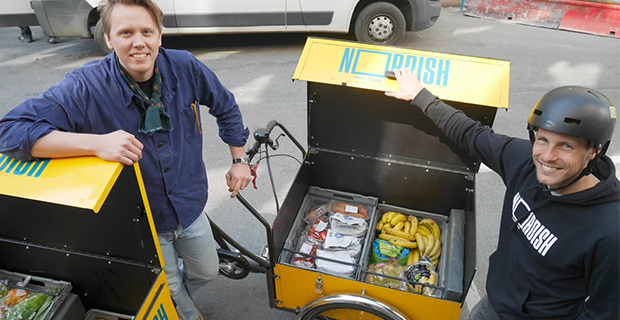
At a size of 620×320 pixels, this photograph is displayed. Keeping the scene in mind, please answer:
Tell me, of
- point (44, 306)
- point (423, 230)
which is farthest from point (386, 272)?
point (44, 306)

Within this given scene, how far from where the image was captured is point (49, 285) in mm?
2203

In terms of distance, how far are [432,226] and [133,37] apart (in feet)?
8.03

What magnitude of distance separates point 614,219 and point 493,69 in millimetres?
1188

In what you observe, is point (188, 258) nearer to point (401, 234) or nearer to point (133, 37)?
point (133, 37)

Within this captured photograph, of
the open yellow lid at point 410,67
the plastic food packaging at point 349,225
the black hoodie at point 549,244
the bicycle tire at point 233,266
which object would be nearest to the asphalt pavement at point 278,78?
the bicycle tire at point 233,266

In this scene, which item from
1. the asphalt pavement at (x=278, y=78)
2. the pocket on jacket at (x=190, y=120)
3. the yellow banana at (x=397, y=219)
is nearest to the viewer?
the pocket on jacket at (x=190, y=120)

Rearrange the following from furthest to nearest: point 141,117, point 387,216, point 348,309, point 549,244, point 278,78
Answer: point 278,78 → point 387,216 → point 348,309 → point 141,117 → point 549,244

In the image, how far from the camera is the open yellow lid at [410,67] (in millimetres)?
2377

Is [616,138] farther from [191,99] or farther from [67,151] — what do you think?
[67,151]

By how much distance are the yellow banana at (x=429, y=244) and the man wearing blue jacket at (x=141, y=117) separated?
57.9 inches

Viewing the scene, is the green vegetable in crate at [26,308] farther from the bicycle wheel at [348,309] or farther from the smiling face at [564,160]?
the smiling face at [564,160]

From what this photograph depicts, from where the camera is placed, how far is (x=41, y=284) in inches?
87.7

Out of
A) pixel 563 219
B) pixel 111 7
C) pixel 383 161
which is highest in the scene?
pixel 111 7

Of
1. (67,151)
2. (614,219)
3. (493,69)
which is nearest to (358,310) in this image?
→ (614,219)
